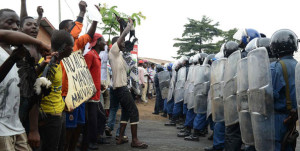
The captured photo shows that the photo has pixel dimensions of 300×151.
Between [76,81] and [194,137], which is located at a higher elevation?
[76,81]

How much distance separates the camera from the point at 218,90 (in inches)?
205

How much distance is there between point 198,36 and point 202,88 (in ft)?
Result: 101

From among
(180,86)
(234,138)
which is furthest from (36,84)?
(180,86)

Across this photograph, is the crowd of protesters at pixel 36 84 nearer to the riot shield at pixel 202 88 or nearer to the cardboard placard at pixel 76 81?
the cardboard placard at pixel 76 81

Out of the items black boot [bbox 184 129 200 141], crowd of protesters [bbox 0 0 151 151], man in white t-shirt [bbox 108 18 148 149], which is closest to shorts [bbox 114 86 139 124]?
man in white t-shirt [bbox 108 18 148 149]

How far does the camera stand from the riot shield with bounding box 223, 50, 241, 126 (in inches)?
172

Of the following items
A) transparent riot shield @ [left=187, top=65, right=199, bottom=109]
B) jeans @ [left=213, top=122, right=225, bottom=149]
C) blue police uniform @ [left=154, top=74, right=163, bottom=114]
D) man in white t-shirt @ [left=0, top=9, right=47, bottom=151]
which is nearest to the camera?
man in white t-shirt @ [left=0, top=9, right=47, bottom=151]

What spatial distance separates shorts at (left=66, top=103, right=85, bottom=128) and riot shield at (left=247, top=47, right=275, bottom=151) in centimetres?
218

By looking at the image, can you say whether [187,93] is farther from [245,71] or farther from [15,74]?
[15,74]

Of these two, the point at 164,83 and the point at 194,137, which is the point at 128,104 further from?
the point at 164,83

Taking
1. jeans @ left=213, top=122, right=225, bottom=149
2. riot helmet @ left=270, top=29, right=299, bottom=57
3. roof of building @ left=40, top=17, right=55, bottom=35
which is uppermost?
roof of building @ left=40, top=17, right=55, bottom=35

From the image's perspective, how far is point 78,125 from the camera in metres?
4.11

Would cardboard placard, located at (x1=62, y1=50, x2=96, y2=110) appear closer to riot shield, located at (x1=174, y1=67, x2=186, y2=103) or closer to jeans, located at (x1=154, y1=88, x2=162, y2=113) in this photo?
riot shield, located at (x1=174, y1=67, x2=186, y2=103)

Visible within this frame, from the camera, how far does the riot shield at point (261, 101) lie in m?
3.46
